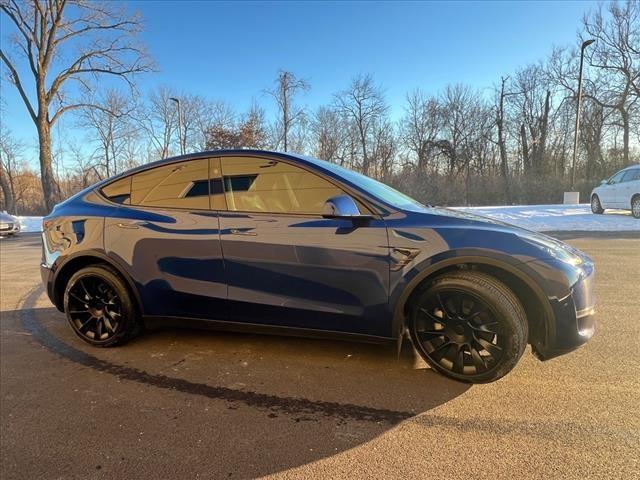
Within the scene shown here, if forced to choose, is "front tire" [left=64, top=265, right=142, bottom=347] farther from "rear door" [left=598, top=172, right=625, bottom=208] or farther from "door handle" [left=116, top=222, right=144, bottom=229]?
"rear door" [left=598, top=172, right=625, bottom=208]

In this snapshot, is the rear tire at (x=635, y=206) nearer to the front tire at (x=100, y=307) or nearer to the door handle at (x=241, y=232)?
the door handle at (x=241, y=232)

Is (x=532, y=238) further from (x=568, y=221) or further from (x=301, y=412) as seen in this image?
(x=568, y=221)

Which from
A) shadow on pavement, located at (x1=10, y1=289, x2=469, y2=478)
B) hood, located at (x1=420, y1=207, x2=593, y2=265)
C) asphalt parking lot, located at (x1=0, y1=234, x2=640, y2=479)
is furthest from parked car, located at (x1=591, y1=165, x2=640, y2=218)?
shadow on pavement, located at (x1=10, y1=289, x2=469, y2=478)

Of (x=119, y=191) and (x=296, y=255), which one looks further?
(x=119, y=191)

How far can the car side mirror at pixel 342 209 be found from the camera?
9.39 feet

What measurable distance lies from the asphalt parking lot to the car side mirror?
1.21 m

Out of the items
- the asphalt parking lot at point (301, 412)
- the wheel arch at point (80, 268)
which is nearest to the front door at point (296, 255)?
the asphalt parking lot at point (301, 412)

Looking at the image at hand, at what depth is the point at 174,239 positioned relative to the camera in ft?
11.1

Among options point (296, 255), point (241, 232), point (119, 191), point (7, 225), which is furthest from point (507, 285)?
point (7, 225)

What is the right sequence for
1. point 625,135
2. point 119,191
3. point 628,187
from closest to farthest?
point 119,191 → point 628,187 → point 625,135

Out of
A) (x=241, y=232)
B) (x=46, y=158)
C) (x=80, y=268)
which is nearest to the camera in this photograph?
(x=241, y=232)

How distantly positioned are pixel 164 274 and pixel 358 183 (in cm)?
178

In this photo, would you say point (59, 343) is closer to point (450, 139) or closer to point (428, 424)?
point (428, 424)

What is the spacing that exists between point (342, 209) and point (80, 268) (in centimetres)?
265
